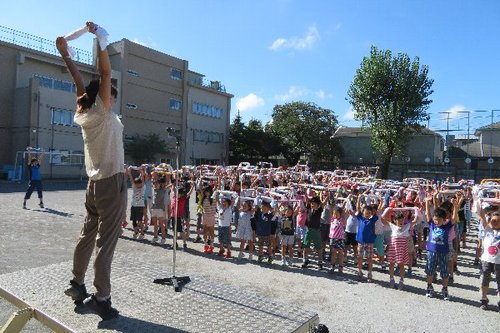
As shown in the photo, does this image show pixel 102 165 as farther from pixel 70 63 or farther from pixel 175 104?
pixel 175 104

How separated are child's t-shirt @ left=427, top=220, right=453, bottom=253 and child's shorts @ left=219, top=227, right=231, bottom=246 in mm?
4300

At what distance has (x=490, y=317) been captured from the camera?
596 cm

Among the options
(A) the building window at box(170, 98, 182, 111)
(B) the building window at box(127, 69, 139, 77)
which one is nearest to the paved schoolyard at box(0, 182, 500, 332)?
(B) the building window at box(127, 69, 139, 77)

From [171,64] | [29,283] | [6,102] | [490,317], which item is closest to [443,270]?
[490,317]

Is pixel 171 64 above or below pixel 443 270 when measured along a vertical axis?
above

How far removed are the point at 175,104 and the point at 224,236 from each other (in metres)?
40.6

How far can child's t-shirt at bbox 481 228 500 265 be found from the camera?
6.40 metres

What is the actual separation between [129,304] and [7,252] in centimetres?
545

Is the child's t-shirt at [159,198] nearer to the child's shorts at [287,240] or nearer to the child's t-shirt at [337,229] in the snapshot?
the child's shorts at [287,240]

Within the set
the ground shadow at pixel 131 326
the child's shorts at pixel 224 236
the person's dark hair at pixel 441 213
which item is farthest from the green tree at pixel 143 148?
the ground shadow at pixel 131 326

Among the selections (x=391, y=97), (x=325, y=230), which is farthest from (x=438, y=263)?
(x=391, y=97)

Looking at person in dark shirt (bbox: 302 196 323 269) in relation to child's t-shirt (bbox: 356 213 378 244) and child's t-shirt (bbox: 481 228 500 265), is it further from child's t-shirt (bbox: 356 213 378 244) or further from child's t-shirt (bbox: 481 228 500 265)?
child's t-shirt (bbox: 481 228 500 265)

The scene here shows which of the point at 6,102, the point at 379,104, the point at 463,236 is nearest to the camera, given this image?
the point at 463,236

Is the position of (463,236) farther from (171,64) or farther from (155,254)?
(171,64)
